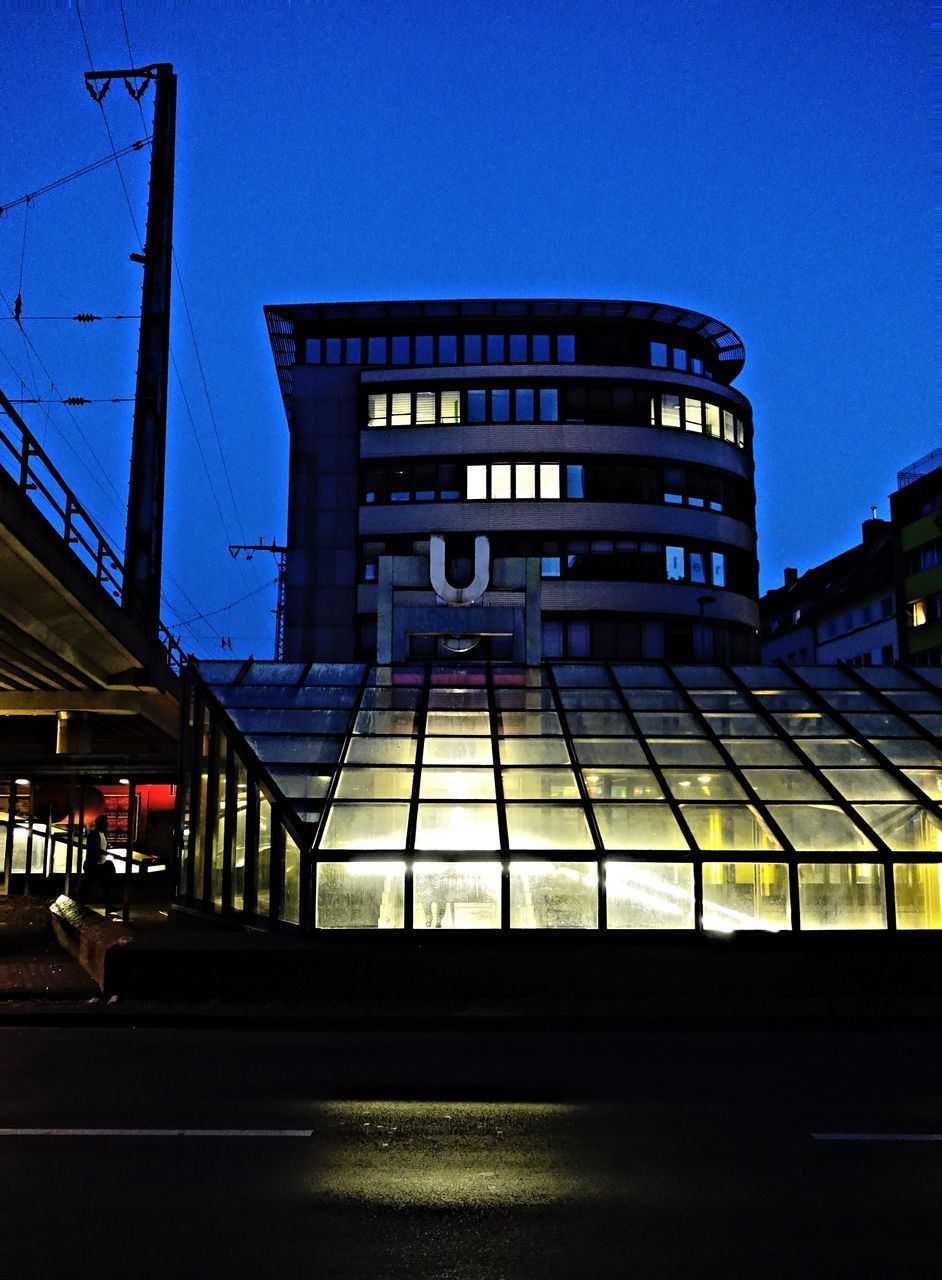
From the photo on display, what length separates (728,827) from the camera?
58.7ft

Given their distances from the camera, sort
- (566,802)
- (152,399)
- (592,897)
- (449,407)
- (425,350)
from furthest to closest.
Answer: (425,350), (449,407), (152,399), (566,802), (592,897)

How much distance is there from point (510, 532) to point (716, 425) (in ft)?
42.3

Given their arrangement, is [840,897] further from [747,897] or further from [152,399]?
[152,399]

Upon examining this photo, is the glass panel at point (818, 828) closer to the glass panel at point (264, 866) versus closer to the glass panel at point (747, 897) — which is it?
the glass panel at point (747, 897)

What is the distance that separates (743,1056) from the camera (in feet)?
40.0

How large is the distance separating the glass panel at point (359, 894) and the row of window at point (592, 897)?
14 millimetres

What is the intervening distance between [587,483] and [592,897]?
4478cm

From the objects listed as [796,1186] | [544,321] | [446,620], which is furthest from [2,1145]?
[544,321]

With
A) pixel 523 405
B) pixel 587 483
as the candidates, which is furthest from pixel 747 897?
pixel 523 405

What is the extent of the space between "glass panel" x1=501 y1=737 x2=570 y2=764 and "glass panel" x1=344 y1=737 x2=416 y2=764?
1591mm

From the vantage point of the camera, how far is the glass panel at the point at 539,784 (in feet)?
61.9

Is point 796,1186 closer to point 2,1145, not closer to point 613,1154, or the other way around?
point 613,1154

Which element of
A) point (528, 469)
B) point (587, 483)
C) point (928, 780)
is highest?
point (528, 469)

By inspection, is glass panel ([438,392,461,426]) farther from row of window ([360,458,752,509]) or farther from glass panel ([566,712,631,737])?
glass panel ([566,712,631,737])
